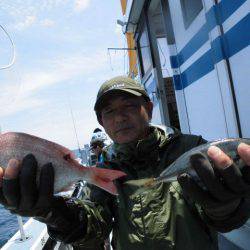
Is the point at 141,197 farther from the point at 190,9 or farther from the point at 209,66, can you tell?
the point at 190,9

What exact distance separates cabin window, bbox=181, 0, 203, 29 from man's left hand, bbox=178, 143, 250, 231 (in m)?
2.22

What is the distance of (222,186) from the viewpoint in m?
1.83

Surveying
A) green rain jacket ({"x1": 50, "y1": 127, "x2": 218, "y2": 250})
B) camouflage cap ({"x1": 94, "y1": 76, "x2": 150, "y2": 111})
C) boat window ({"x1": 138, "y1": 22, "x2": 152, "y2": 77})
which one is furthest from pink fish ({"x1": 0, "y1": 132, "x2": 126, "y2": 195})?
boat window ({"x1": 138, "y1": 22, "x2": 152, "y2": 77})

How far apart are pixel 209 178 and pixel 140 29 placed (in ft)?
15.9

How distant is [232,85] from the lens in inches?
118

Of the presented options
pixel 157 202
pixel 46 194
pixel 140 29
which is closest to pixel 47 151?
pixel 46 194

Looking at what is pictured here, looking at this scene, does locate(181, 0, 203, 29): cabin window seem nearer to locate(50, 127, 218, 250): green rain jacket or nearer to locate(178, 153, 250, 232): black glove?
locate(50, 127, 218, 250): green rain jacket

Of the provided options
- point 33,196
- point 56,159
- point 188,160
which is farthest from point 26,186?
point 188,160

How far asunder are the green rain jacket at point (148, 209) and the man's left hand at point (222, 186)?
16 cm

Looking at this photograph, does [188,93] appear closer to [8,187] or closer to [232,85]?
[232,85]

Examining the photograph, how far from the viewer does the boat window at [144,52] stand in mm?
6012

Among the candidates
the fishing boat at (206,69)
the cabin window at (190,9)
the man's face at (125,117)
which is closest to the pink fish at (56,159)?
the man's face at (125,117)

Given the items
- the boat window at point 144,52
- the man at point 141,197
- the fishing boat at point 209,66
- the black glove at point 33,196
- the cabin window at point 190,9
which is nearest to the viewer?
the man at point 141,197

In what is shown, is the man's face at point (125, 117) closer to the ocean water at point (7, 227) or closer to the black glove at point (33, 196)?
the black glove at point (33, 196)
